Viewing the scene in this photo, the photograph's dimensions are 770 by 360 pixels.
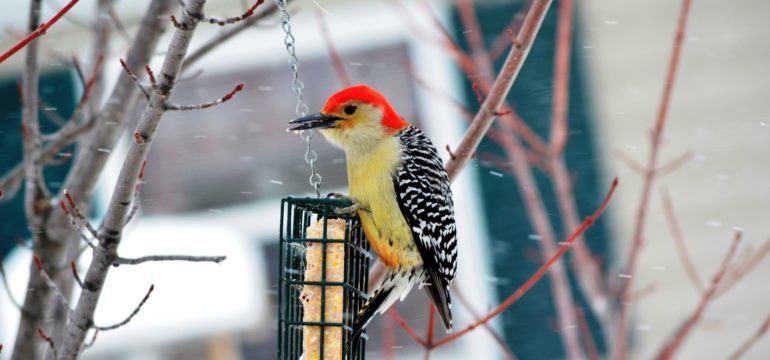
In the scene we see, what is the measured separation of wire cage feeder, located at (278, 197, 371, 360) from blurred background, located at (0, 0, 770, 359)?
130 inches

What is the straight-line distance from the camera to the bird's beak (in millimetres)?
3754

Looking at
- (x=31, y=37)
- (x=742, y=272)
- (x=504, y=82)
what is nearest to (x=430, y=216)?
(x=504, y=82)

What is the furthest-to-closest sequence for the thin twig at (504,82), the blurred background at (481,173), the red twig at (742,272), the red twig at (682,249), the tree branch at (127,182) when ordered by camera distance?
the blurred background at (481,173), the red twig at (682,249), the red twig at (742,272), the thin twig at (504,82), the tree branch at (127,182)

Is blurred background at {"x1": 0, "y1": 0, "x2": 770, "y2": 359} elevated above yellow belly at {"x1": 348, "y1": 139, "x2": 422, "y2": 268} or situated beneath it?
elevated above

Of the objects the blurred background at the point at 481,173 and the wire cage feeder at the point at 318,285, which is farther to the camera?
the blurred background at the point at 481,173

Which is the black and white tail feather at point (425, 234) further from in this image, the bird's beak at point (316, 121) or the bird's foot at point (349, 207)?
the bird's beak at point (316, 121)

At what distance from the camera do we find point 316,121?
12.8 ft

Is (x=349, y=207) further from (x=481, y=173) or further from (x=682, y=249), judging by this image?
(x=481, y=173)

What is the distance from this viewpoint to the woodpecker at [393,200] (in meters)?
3.98

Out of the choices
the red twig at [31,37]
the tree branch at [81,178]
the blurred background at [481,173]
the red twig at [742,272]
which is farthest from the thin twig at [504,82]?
the blurred background at [481,173]

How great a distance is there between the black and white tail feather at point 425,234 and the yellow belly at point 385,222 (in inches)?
1.3

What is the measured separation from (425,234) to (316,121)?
67 centimetres

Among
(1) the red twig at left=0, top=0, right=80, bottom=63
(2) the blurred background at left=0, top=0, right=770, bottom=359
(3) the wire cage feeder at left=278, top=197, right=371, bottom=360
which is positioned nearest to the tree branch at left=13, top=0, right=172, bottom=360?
(3) the wire cage feeder at left=278, top=197, right=371, bottom=360

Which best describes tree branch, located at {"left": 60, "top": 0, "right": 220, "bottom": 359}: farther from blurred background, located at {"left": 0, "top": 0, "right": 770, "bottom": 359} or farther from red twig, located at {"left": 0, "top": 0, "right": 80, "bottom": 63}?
blurred background, located at {"left": 0, "top": 0, "right": 770, "bottom": 359}
